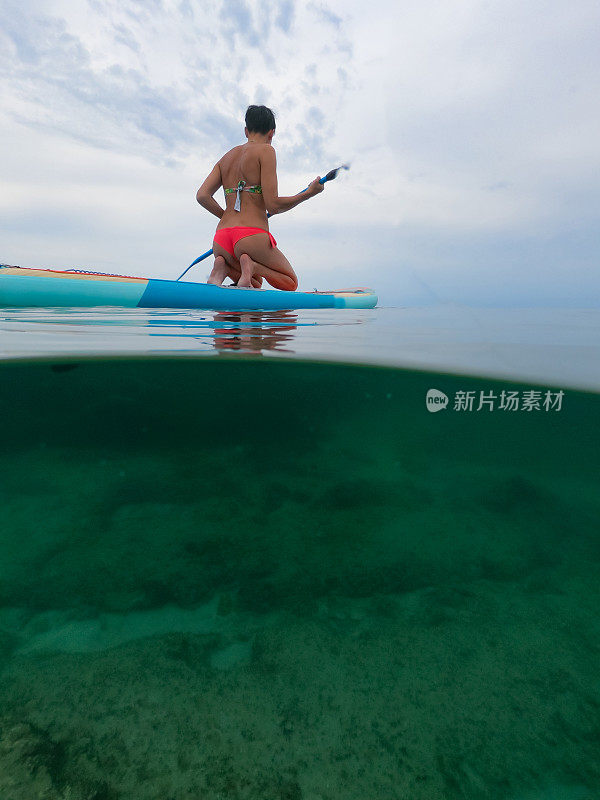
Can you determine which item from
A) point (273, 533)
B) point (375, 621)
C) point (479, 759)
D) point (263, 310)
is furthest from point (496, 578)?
point (263, 310)

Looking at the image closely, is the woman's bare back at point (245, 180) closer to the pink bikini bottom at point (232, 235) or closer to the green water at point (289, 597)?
the pink bikini bottom at point (232, 235)

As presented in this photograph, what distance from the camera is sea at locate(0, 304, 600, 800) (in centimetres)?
117

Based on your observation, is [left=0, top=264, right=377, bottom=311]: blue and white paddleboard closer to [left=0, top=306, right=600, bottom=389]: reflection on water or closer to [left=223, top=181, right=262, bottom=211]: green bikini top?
[left=0, top=306, right=600, bottom=389]: reflection on water

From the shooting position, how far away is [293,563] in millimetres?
2174

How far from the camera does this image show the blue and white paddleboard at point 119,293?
4.88m

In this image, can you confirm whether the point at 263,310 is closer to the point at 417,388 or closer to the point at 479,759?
the point at 417,388

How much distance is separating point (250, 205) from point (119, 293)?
2.43 meters

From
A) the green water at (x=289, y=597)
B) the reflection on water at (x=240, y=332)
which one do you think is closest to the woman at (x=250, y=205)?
the reflection on water at (x=240, y=332)

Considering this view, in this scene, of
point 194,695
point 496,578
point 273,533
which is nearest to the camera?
point 194,695

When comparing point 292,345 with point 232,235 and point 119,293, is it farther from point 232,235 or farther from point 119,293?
point 232,235

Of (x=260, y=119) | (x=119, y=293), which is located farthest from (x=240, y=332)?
(x=260, y=119)

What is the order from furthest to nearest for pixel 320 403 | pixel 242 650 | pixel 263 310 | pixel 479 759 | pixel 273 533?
pixel 263 310, pixel 320 403, pixel 273 533, pixel 242 650, pixel 479 759

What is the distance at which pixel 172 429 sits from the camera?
163 inches

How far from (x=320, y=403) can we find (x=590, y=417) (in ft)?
9.09
